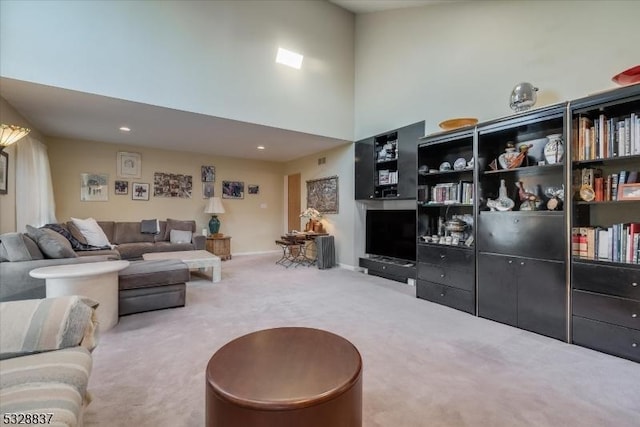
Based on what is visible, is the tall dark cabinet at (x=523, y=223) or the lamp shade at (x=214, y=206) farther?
the lamp shade at (x=214, y=206)

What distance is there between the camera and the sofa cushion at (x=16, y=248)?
276 centimetres

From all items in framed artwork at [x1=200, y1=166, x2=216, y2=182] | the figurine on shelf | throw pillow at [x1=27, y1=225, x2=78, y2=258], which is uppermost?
framed artwork at [x1=200, y1=166, x2=216, y2=182]

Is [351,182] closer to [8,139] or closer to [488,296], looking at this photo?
[488,296]

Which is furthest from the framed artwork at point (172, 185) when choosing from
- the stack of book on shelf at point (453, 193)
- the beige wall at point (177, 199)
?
the stack of book on shelf at point (453, 193)

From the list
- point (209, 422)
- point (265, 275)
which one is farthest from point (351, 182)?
point (209, 422)

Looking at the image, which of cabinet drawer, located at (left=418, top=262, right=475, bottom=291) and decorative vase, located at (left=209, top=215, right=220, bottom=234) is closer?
cabinet drawer, located at (left=418, top=262, right=475, bottom=291)

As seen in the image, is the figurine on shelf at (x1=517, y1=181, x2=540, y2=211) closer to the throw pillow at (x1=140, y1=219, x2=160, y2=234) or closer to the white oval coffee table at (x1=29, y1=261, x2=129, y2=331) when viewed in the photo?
the white oval coffee table at (x1=29, y1=261, x2=129, y2=331)

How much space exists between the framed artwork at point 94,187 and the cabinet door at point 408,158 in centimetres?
564

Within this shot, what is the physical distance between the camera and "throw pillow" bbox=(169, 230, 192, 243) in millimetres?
5715

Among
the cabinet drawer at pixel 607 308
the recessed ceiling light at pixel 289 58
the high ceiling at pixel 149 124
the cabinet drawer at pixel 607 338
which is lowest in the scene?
the cabinet drawer at pixel 607 338

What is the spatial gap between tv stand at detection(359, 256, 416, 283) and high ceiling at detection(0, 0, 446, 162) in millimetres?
2294

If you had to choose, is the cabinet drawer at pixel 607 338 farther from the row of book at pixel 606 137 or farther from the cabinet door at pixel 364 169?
the cabinet door at pixel 364 169

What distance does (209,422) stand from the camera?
1.12 m

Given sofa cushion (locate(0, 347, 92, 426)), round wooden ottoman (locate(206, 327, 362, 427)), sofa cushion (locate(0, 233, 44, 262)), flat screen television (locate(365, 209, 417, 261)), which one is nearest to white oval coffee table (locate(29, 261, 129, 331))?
sofa cushion (locate(0, 233, 44, 262))
